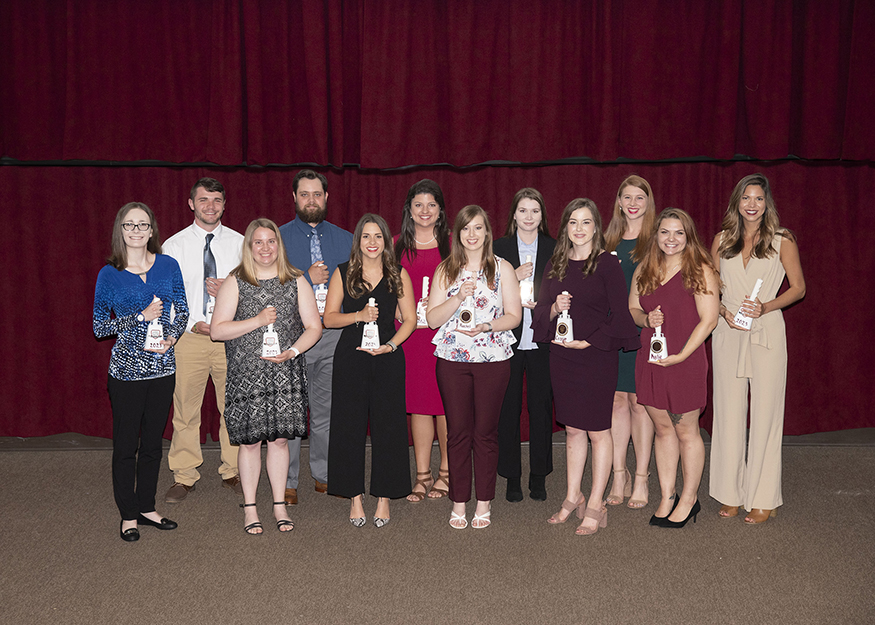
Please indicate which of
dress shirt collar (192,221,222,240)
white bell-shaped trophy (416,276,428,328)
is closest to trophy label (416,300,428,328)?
white bell-shaped trophy (416,276,428,328)

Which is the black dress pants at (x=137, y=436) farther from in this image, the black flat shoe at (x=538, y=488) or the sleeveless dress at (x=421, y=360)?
the black flat shoe at (x=538, y=488)

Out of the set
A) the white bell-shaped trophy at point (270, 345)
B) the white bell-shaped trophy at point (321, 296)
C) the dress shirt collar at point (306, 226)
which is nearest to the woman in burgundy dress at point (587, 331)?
the white bell-shaped trophy at point (321, 296)

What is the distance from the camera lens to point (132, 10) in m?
4.75

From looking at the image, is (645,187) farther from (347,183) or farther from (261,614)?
(261,614)

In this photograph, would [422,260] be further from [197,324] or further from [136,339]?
[136,339]

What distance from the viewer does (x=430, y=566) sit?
316cm

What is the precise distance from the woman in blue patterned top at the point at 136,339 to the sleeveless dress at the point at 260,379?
37 cm

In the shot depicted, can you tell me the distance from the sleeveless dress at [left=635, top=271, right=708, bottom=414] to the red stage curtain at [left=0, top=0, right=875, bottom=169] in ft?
5.72

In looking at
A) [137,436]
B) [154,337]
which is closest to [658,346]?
[154,337]

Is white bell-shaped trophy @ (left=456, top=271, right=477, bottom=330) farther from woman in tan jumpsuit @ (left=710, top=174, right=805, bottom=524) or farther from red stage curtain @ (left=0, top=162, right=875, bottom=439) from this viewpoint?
red stage curtain @ (left=0, top=162, right=875, bottom=439)

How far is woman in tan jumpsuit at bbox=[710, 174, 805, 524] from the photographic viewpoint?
3.59 metres

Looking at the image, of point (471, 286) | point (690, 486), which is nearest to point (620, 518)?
point (690, 486)

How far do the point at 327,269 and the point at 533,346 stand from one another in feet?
4.50

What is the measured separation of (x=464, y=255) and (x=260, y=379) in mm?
1276
